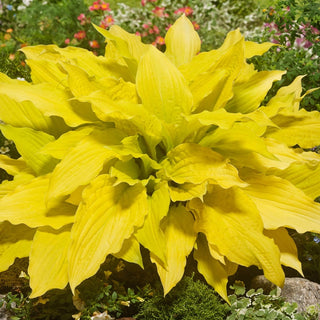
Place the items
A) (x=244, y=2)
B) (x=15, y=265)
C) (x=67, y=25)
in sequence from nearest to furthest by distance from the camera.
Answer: (x=15, y=265), (x=67, y=25), (x=244, y=2)

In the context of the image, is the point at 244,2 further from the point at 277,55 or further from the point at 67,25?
the point at 277,55

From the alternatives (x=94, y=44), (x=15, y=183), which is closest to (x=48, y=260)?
(x=15, y=183)

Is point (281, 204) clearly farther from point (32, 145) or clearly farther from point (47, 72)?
point (47, 72)

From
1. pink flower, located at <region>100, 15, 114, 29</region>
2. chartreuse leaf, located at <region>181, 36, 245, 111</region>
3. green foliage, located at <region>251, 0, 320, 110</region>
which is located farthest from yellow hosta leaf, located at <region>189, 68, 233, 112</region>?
pink flower, located at <region>100, 15, 114, 29</region>

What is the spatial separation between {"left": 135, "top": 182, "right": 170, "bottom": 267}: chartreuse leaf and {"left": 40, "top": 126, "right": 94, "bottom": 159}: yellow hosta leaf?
1.39 ft

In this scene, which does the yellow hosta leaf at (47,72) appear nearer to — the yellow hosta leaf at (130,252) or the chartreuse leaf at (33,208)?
the chartreuse leaf at (33,208)

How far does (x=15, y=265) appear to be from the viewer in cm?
236

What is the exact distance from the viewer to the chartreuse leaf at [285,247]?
2.07 meters

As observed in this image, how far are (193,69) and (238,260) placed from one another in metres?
0.90

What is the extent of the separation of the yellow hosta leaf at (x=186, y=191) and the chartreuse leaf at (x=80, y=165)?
29 centimetres

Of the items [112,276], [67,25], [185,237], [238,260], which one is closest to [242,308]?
[238,260]

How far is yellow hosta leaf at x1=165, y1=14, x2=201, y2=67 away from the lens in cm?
249

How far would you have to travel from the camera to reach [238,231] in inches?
77.2

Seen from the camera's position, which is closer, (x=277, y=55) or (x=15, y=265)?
(x=15, y=265)
